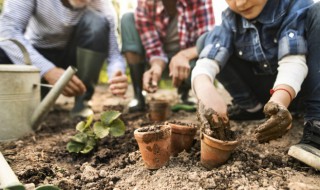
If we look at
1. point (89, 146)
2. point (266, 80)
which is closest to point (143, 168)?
point (89, 146)

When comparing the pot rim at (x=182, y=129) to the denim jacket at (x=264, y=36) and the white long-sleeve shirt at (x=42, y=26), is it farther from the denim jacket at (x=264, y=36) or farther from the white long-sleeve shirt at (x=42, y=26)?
the white long-sleeve shirt at (x=42, y=26)

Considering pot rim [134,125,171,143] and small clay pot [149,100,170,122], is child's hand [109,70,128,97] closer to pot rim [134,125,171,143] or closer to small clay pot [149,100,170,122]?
small clay pot [149,100,170,122]

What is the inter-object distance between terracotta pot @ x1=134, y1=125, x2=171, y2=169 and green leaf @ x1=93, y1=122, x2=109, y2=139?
0.44 metres

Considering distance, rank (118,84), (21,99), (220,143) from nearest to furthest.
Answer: (220,143) < (21,99) < (118,84)

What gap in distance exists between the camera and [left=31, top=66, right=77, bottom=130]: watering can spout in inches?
84.9

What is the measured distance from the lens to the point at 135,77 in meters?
3.12

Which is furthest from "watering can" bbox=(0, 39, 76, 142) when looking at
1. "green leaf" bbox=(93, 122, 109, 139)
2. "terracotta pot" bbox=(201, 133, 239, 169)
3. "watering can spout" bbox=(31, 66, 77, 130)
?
"terracotta pot" bbox=(201, 133, 239, 169)

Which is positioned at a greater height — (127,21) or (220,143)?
(127,21)

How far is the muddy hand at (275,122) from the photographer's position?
4.49ft

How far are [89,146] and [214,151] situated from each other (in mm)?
749

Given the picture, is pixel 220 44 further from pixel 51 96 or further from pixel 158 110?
pixel 51 96

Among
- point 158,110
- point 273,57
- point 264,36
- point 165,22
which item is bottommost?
point 158,110

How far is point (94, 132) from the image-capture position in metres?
1.86

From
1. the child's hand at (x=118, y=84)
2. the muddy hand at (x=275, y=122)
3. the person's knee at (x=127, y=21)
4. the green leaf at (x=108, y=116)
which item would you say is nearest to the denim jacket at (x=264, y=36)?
the muddy hand at (x=275, y=122)
